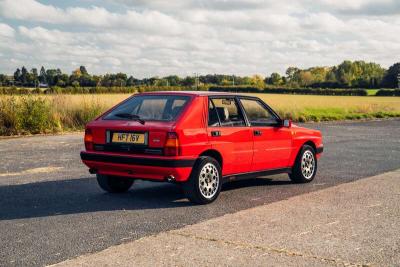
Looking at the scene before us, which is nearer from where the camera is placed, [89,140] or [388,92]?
[89,140]

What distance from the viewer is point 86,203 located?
7.38 metres

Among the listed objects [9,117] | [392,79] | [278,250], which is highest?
[392,79]

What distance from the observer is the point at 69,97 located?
22469 millimetres

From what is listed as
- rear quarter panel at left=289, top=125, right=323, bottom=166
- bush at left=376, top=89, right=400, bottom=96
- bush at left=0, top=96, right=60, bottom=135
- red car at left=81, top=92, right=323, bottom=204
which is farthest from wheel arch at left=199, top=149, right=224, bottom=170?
bush at left=376, top=89, right=400, bottom=96

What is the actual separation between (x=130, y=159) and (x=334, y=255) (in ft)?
10.4

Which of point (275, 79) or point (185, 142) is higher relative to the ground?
point (275, 79)

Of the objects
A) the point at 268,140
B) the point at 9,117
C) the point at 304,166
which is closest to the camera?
the point at 268,140

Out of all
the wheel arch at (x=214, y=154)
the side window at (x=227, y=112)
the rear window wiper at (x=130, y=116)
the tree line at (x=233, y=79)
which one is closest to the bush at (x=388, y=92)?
the tree line at (x=233, y=79)

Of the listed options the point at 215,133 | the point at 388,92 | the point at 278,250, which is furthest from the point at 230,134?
the point at 388,92

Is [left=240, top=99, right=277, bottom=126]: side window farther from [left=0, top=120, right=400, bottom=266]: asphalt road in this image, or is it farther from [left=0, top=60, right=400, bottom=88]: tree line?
[left=0, top=60, right=400, bottom=88]: tree line

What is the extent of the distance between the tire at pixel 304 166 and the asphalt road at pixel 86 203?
0.17 metres

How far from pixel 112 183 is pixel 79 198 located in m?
0.62

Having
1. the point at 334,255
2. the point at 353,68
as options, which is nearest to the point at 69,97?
the point at 334,255

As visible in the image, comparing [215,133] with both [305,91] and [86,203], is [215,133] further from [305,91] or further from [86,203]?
[305,91]
